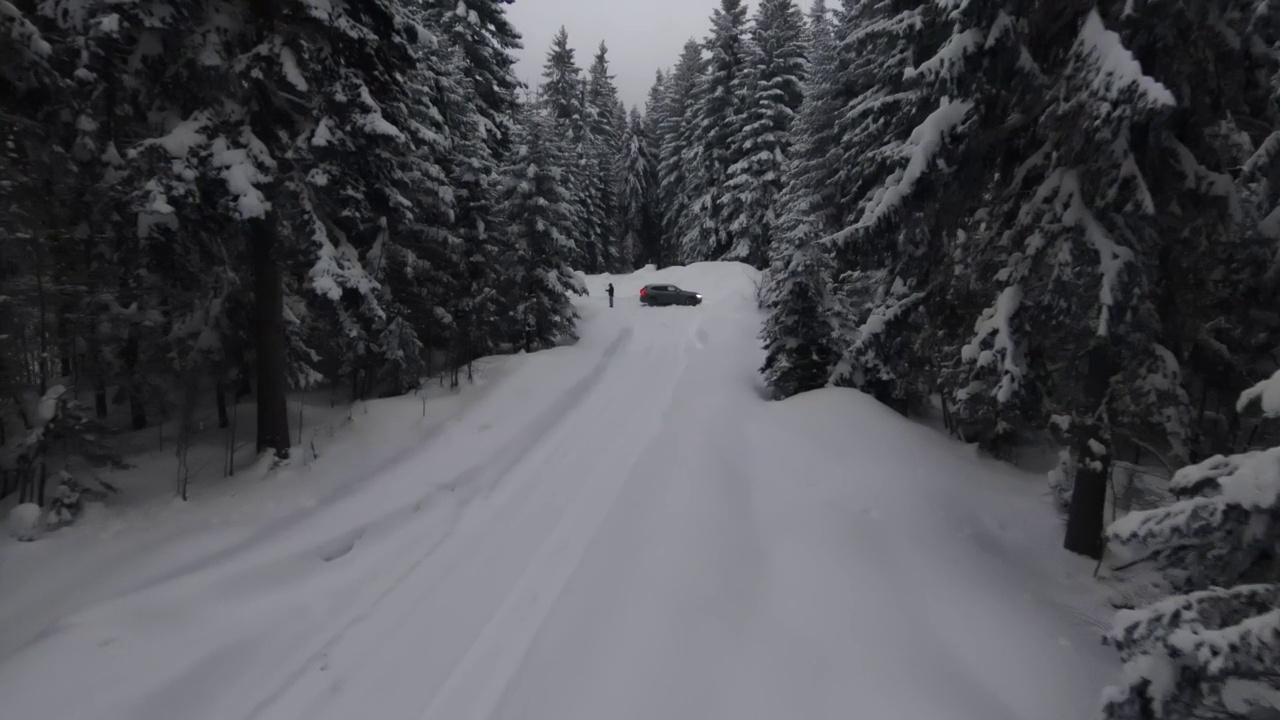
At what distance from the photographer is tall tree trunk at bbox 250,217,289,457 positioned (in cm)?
1007

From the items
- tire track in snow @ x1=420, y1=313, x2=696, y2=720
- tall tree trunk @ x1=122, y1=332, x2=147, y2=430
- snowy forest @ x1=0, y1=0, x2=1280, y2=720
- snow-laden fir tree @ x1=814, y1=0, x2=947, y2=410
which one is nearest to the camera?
tire track in snow @ x1=420, y1=313, x2=696, y2=720

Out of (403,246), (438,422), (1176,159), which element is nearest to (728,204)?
(403,246)

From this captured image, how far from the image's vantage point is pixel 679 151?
50.5 meters

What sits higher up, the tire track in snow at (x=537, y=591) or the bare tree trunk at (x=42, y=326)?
the bare tree trunk at (x=42, y=326)

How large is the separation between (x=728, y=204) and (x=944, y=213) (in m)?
30.8

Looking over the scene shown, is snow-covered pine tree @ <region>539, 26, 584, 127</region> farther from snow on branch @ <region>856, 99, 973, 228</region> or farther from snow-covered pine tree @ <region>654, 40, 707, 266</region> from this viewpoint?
snow on branch @ <region>856, 99, 973, 228</region>

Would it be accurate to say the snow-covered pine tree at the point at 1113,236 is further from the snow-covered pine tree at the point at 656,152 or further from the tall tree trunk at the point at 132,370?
the snow-covered pine tree at the point at 656,152

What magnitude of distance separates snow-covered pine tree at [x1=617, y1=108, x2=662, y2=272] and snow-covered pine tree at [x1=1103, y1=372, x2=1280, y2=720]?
51.5 metres

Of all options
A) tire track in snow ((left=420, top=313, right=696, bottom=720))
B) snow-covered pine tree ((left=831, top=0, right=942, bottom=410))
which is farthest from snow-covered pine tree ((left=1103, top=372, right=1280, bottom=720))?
snow-covered pine tree ((left=831, top=0, right=942, bottom=410))

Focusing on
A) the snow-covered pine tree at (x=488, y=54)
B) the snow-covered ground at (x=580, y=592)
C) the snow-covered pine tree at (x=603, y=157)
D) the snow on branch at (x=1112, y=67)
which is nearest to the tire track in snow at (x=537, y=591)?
the snow-covered ground at (x=580, y=592)

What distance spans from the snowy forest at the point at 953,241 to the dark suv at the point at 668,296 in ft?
65.1

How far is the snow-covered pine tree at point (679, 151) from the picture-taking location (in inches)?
1725

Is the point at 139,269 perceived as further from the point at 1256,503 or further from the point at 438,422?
the point at 1256,503

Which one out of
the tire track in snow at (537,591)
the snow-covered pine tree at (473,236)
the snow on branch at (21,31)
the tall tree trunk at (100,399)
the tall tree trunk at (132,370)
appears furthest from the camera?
the snow-covered pine tree at (473,236)
